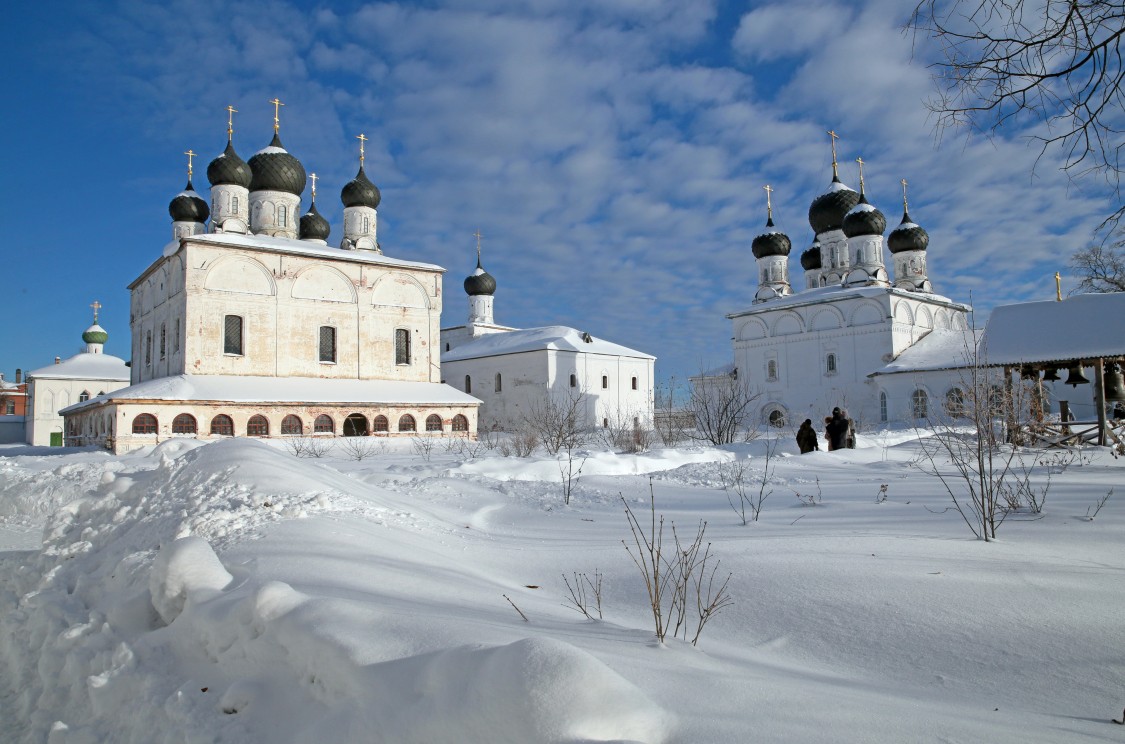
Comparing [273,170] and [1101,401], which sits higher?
[273,170]

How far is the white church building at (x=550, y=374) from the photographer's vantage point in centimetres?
3388

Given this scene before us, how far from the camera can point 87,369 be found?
4159 centimetres

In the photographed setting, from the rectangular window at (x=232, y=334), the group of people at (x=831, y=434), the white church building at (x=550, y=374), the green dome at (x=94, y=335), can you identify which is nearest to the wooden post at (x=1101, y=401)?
the group of people at (x=831, y=434)

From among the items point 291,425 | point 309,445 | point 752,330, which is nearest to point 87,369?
point 291,425

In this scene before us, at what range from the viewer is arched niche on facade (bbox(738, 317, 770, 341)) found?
35.5 metres

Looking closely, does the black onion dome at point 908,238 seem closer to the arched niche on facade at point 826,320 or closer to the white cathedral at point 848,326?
the white cathedral at point 848,326

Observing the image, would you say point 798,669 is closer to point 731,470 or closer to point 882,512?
point 882,512

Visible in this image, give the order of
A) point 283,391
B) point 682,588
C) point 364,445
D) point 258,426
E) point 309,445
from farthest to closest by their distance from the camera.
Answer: point 283,391 → point 258,426 → point 364,445 → point 309,445 → point 682,588

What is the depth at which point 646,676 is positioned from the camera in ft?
7.93

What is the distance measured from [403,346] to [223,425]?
7.44 m

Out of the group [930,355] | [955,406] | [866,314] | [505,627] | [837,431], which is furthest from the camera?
[866,314]

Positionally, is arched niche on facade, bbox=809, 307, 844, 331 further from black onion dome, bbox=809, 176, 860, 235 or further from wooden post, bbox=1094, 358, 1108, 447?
wooden post, bbox=1094, 358, 1108, 447

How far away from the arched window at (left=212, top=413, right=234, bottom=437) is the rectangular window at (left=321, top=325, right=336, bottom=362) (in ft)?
15.2

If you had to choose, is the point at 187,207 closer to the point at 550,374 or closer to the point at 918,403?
the point at 550,374
